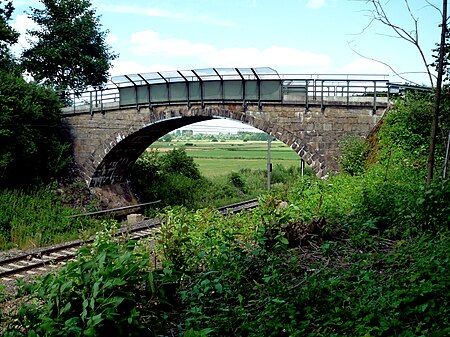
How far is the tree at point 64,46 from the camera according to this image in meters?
26.4

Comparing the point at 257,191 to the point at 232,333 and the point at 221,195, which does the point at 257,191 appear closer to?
the point at 221,195

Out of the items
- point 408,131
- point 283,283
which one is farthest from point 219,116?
point 283,283

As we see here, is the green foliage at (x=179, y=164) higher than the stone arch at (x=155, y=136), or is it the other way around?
the stone arch at (x=155, y=136)

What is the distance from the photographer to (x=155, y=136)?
77.0 ft

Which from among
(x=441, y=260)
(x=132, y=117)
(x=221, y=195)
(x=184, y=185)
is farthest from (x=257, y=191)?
(x=441, y=260)

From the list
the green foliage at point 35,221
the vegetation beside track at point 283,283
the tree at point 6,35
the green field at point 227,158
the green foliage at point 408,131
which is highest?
the tree at point 6,35

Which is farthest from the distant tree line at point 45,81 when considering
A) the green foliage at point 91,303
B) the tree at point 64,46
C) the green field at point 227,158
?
the green foliage at point 91,303

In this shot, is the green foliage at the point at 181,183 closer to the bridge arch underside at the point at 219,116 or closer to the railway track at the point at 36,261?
the bridge arch underside at the point at 219,116

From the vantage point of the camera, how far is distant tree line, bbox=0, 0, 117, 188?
1870 centimetres

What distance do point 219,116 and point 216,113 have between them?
0.65ft

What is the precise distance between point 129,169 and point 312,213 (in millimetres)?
17669

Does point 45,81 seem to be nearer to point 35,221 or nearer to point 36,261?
point 35,221

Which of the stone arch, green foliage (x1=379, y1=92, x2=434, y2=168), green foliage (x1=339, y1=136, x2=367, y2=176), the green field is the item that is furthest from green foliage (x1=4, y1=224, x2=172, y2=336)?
the green field

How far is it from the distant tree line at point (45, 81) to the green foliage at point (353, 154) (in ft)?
39.3
